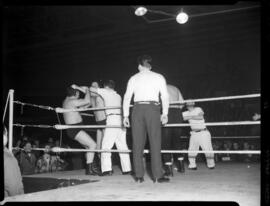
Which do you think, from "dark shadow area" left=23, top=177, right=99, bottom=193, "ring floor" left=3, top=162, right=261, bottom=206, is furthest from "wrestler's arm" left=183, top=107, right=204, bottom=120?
"dark shadow area" left=23, top=177, right=99, bottom=193

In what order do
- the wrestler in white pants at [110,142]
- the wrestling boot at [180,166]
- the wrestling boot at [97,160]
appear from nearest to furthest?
the wrestler in white pants at [110,142] → the wrestling boot at [180,166] → the wrestling boot at [97,160]

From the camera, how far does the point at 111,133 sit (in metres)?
4.43

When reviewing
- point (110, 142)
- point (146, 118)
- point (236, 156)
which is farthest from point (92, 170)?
point (236, 156)

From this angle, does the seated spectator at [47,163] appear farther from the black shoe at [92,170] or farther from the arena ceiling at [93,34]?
the arena ceiling at [93,34]

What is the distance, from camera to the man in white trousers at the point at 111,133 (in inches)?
174

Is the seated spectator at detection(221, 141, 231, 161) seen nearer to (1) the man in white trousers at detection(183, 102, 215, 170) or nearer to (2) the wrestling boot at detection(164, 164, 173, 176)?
(1) the man in white trousers at detection(183, 102, 215, 170)

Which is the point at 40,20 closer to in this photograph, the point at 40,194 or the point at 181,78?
the point at 181,78

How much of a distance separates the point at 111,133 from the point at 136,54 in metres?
5.05

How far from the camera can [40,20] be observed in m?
7.68

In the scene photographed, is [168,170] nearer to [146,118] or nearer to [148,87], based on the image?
[146,118]

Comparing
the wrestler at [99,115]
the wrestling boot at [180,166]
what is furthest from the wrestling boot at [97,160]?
the wrestling boot at [180,166]
